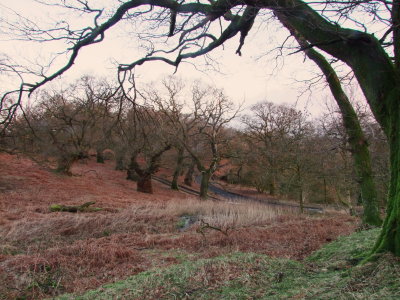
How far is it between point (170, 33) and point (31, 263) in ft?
15.3

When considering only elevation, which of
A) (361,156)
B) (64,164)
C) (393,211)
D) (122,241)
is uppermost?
(361,156)

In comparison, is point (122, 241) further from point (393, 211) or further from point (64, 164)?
point (64, 164)

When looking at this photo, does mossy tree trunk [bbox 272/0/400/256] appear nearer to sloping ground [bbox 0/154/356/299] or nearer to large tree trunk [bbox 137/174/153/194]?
sloping ground [bbox 0/154/356/299]

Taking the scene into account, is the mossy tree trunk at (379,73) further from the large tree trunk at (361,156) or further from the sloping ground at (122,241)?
the large tree trunk at (361,156)

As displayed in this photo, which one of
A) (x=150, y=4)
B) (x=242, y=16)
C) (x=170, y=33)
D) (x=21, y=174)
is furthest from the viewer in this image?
(x=21, y=174)

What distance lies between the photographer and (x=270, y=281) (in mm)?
3336

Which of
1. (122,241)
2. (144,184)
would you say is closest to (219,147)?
(144,184)

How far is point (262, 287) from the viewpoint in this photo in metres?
3.17

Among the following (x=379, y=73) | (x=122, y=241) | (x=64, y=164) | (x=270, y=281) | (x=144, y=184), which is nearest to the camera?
(x=270, y=281)

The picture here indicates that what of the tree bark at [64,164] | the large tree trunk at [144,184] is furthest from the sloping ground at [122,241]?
the large tree trunk at [144,184]

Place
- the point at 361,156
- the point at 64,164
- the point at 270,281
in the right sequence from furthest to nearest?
the point at 64,164, the point at 361,156, the point at 270,281

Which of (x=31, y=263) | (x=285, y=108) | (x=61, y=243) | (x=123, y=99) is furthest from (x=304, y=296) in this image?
(x=285, y=108)

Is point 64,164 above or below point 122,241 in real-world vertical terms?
above

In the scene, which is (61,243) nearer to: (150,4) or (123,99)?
(123,99)
